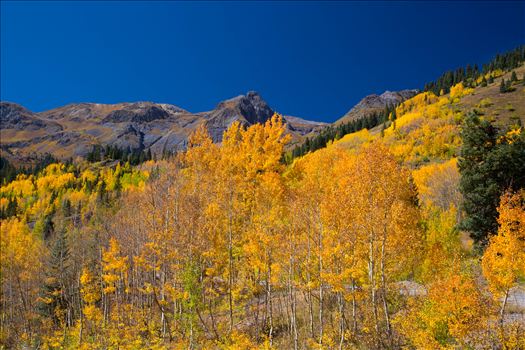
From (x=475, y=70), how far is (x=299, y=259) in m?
177

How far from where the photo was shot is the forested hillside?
1658cm

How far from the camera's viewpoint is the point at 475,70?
163250 millimetres

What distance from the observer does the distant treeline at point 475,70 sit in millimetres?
151062

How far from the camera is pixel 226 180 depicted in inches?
942

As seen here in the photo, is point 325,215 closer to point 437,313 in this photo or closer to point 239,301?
point 437,313

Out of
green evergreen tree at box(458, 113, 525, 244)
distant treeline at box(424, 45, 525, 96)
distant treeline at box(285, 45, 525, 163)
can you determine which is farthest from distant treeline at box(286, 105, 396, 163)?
green evergreen tree at box(458, 113, 525, 244)

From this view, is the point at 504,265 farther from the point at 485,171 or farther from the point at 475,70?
the point at 475,70

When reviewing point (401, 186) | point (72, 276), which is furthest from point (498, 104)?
point (72, 276)

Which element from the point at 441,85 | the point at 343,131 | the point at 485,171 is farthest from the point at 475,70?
the point at 485,171

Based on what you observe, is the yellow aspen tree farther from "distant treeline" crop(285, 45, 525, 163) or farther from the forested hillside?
"distant treeline" crop(285, 45, 525, 163)

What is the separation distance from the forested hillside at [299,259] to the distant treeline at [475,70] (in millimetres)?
139415

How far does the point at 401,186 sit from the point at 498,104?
106 meters

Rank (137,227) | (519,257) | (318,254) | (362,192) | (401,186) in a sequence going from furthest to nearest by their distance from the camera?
(137,227), (401,186), (362,192), (318,254), (519,257)

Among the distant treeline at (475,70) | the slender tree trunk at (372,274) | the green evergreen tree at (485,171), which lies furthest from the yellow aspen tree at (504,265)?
the distant treeline at (475,70)
